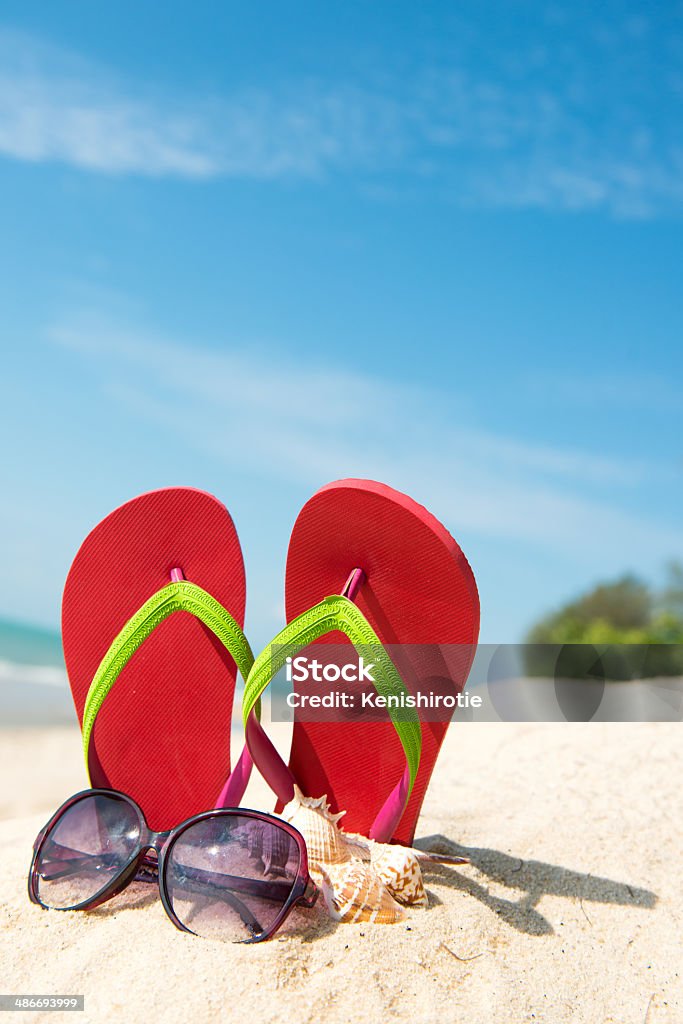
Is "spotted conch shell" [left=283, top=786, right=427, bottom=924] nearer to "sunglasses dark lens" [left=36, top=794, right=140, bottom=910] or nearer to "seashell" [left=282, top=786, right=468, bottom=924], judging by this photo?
"seashell" [left=282, top=786, right=468, bottom=924]

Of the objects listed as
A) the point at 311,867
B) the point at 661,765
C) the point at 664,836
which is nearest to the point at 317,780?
the point at 311,867

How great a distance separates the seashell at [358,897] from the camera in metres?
2.09

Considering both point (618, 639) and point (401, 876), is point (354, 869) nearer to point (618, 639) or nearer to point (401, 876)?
point (401, 876)

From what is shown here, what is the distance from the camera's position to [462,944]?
212 centimetres

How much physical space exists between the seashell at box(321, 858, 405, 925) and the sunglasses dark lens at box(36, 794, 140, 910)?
1.80ft

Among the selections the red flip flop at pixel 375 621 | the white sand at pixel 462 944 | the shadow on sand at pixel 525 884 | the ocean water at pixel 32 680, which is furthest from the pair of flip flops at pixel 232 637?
the ocean water at pixel 32 680

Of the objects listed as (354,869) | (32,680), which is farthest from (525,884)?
(32,680)

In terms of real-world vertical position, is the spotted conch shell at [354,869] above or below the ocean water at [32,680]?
above

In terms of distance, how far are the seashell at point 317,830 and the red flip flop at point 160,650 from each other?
0.32 m

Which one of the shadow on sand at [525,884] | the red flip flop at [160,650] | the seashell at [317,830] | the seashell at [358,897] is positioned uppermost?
the red flip flop at [160,650]

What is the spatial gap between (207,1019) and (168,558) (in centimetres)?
137

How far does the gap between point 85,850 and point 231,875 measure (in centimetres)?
49

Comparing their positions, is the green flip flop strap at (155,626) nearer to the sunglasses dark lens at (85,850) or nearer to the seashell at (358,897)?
the sunglasses dark lens at (85,850)

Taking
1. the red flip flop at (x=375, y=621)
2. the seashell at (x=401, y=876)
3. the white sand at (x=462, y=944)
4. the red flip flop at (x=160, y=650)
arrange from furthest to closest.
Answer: the red flip flop at (x=160, y=650) < the red flip flop at (x=375, y=621) < the seashell at (x=401, y=876) < the white sand at (x=462, y=944)
